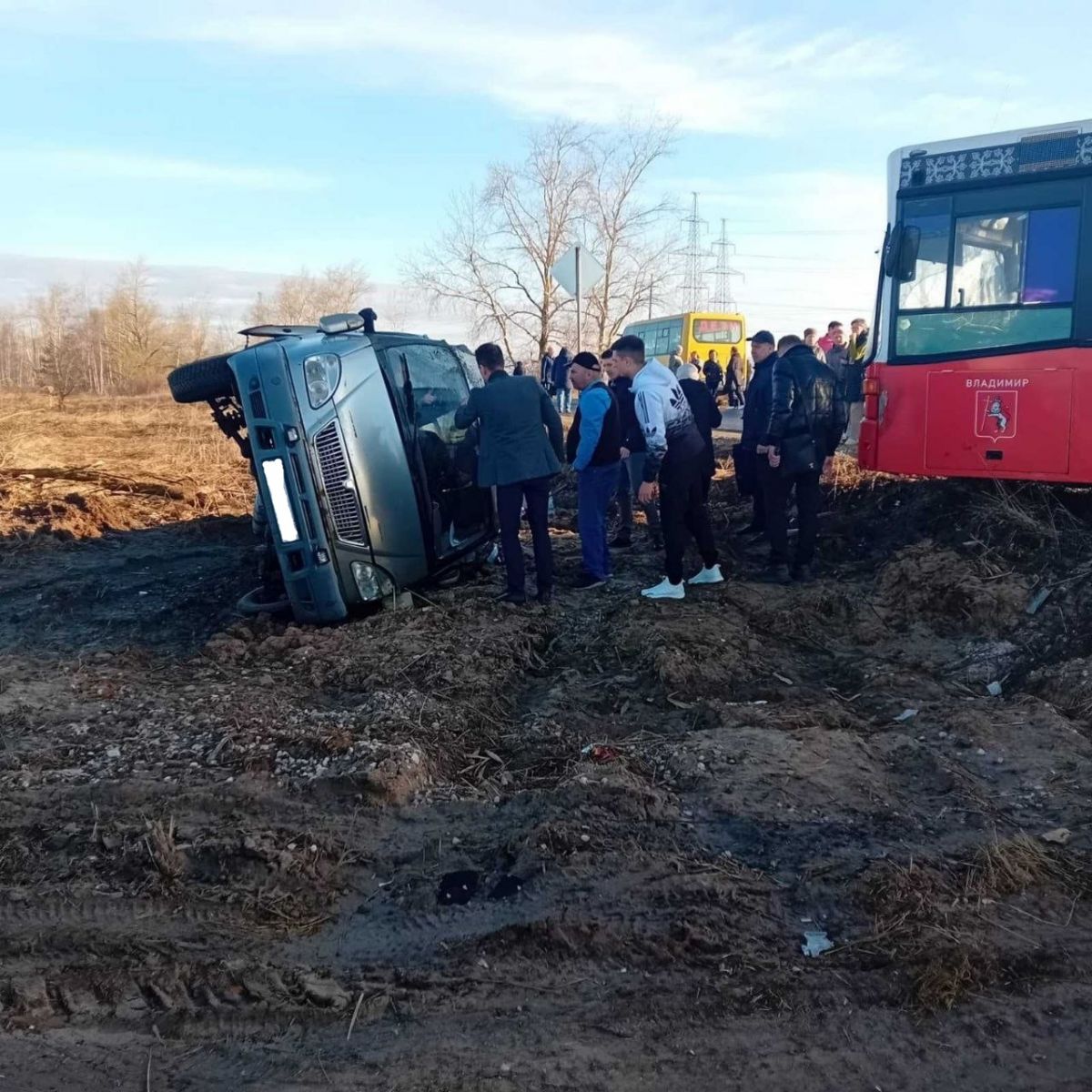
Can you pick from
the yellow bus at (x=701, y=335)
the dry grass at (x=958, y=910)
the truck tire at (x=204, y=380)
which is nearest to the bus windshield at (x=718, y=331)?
the yellow bus at (x=701, y=335)

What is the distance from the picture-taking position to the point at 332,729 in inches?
190

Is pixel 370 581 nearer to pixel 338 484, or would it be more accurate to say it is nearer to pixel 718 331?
pixel 338 484

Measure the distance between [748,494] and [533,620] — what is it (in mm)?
4099

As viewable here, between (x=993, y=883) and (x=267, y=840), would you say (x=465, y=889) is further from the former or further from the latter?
(x=993, y=883)

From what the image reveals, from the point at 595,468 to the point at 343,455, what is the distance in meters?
2.33

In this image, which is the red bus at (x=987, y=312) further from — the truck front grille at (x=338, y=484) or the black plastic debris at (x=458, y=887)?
the black plastic debris at (x=458, y=887)

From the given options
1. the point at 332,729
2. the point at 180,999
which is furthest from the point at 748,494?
the point at 180,999

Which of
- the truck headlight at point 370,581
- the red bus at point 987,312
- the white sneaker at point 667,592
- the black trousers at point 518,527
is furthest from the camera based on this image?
the red bus at point 987,312

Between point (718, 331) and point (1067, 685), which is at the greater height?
point (1067, 685)

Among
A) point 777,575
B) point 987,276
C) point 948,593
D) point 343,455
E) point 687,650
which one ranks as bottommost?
point 777,575

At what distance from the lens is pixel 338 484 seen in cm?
625

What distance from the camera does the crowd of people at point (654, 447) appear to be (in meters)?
7.01

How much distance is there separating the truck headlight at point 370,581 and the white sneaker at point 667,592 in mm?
1829

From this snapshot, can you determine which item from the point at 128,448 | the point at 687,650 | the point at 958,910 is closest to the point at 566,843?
Answer: the point at 958,910
